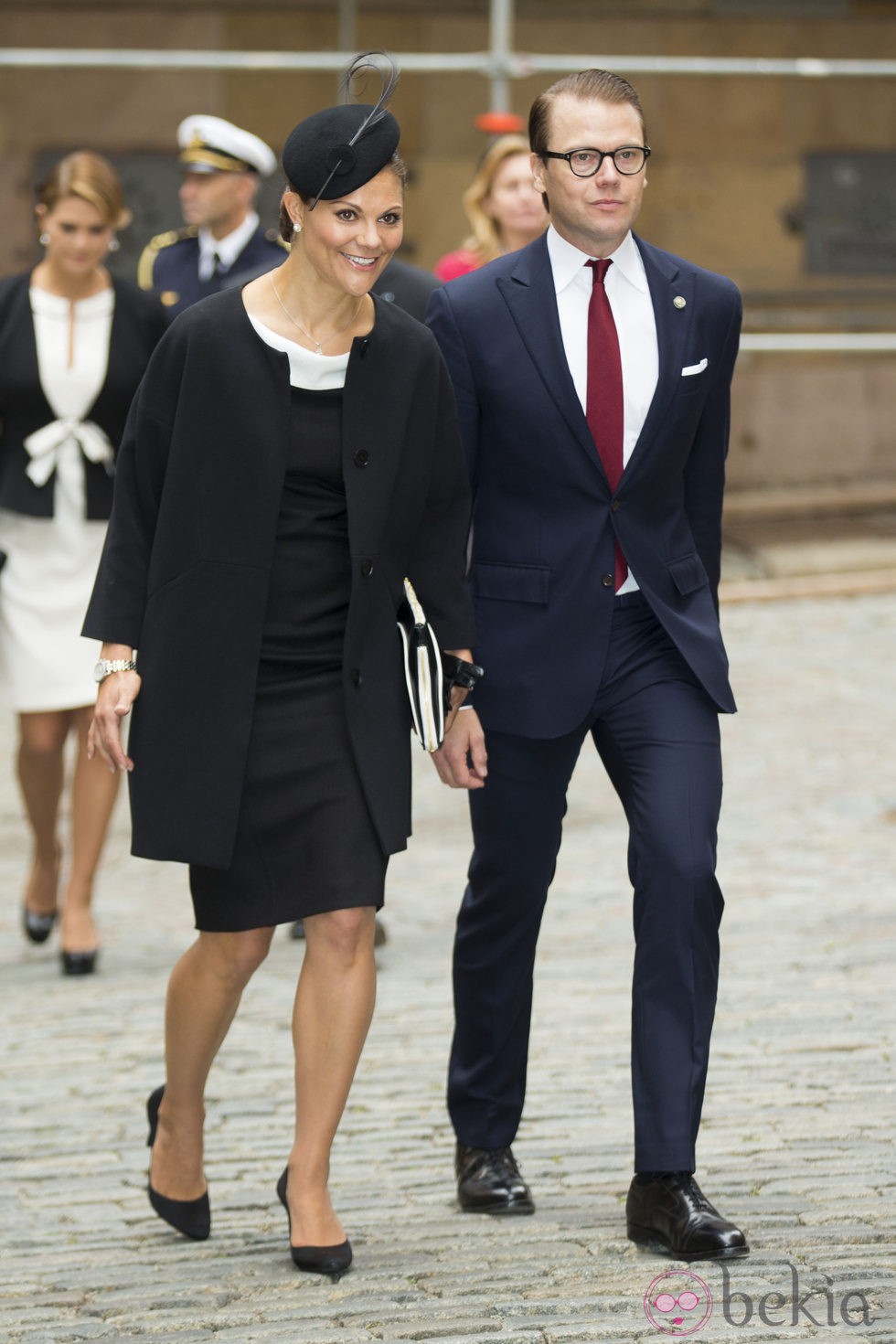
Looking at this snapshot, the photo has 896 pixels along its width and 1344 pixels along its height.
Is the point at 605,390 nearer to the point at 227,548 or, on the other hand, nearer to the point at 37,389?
the point at 227,548

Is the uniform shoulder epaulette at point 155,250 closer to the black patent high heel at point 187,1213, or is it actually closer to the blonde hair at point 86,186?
the blonde hair at point 86,186

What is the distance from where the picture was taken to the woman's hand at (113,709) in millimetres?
3918

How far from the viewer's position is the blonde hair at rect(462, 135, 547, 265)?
22.3 ft

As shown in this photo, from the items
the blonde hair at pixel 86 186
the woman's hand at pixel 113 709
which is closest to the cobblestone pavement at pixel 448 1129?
the woman's hand at pixel 113 709

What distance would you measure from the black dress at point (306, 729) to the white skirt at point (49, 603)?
2.52 m

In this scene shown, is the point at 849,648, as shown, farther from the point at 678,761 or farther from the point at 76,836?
the point at 678,761

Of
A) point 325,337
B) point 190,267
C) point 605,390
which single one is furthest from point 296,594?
point 190,267

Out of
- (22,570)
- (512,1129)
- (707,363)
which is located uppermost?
(707,363)

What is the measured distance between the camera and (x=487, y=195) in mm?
6844

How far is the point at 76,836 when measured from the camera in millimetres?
6414

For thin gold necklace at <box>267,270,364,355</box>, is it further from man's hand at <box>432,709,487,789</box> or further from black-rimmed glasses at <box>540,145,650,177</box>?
man's hand at <box>432,709,487,789</box>

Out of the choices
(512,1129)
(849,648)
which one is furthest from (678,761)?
(849,648)

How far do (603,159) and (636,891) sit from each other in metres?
1.27

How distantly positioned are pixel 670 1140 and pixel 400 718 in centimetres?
85
